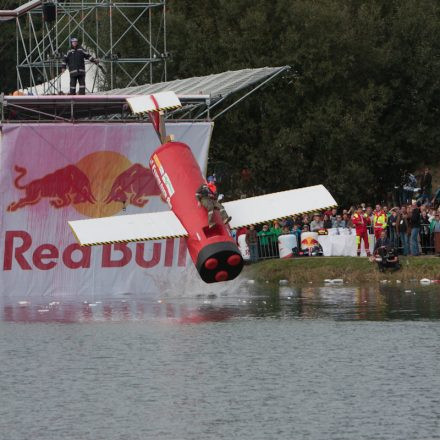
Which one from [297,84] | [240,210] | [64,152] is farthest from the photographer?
[297,84]

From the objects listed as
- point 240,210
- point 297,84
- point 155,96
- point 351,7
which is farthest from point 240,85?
point 351,7

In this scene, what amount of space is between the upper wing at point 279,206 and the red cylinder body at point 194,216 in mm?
960

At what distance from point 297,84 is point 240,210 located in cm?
2359

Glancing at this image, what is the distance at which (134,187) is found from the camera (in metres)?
42.2

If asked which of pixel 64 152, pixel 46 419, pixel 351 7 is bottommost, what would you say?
pixel 46 419

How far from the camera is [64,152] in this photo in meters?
41.7

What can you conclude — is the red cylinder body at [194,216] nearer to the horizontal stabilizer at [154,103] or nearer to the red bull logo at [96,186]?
the horizontal stabilizer at [154,103]

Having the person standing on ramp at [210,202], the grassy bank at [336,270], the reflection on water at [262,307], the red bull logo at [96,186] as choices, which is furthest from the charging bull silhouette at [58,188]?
the grassy bank at [336,270]

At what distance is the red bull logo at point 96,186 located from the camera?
1642 inches

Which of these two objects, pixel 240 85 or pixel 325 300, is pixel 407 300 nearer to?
pixel 325 300

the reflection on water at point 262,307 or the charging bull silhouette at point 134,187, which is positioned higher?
the charging bull silhouette at point 134,187

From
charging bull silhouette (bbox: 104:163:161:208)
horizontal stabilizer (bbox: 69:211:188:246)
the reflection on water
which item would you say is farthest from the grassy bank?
horizontal stabilizer (bbox: 69:211:188:246)

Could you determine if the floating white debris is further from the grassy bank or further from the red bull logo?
the red bull logo

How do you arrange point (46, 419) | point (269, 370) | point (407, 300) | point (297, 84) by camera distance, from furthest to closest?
point (297, 84)
point (407, 300)
point (269, 370)
point (46, 419)
